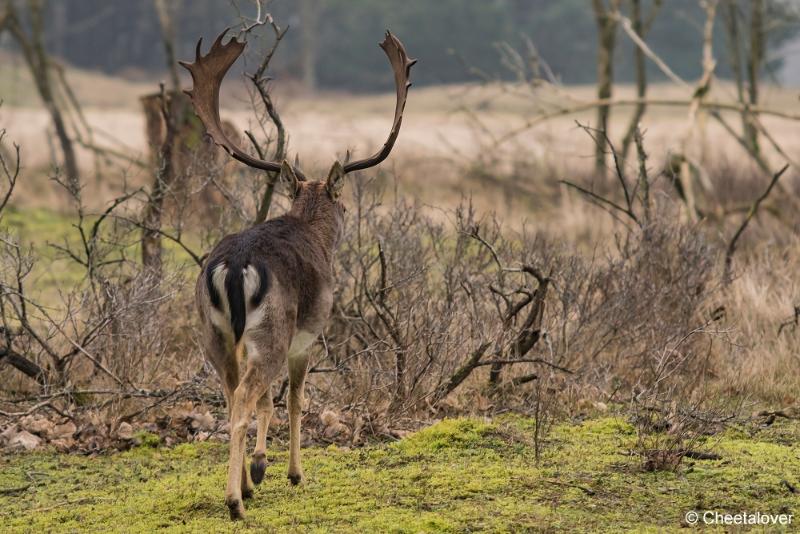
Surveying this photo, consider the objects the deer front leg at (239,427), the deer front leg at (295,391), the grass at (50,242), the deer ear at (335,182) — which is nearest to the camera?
the deer front leg at (239,427)

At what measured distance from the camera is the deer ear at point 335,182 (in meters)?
6.93

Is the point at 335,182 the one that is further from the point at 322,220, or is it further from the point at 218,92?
the point at 218,92

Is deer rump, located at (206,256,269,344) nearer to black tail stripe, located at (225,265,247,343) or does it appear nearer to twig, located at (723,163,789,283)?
black tail stripe, located at (225,265,247,343)

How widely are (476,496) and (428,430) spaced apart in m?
1.49

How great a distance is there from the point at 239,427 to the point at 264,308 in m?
0.60

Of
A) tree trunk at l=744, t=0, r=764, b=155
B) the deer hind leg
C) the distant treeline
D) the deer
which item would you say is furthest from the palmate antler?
the distant treeline

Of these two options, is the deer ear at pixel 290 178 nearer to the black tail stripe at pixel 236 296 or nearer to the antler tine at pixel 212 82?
the antler tine at pixel 212 82

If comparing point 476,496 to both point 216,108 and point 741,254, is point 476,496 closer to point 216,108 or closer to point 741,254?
point 216,108

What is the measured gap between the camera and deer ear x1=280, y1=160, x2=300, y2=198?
22.2ft

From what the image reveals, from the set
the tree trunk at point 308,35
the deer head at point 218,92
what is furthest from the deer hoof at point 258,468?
the tree trunk at point 308,35

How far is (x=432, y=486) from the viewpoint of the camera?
6.20 meters

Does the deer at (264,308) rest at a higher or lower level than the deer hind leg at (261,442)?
higher

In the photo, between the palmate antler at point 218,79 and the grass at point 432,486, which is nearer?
the grass at point 432,486

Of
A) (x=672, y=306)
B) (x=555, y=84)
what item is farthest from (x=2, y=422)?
(x=555, y=84)
